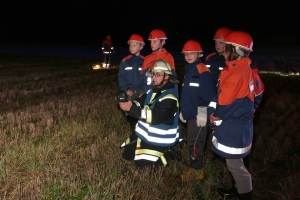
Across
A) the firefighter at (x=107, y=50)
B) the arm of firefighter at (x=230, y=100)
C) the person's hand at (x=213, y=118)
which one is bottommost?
the firefighter at (x=107, y=50)

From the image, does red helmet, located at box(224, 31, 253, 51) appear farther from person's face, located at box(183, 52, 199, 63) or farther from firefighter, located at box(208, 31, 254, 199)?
person's face, located at box(183, 52, 199, 63)

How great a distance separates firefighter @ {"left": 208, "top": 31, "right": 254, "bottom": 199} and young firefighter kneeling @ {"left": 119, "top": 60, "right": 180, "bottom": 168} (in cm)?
63

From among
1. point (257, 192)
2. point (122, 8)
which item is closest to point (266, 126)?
point (257, 192)

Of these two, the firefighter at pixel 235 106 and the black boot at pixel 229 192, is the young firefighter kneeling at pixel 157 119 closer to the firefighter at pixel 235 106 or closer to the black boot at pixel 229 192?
the firefighter at pixel 235 106

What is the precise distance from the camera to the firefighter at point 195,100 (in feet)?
14.6

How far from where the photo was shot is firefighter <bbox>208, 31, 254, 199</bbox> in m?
3.46

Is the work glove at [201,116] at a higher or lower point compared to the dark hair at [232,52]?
lower

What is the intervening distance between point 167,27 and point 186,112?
2154 inches

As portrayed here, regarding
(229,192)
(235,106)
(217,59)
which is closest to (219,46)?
(217,59)

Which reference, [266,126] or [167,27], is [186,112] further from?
[167,27]

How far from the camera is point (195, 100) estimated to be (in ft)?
14.8

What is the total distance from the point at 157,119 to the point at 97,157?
1.33 m

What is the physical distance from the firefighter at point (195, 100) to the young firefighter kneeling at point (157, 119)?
0.24 metres

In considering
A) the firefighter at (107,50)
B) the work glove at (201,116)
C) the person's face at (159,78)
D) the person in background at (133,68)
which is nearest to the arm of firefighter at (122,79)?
the person in background at (133,68)
